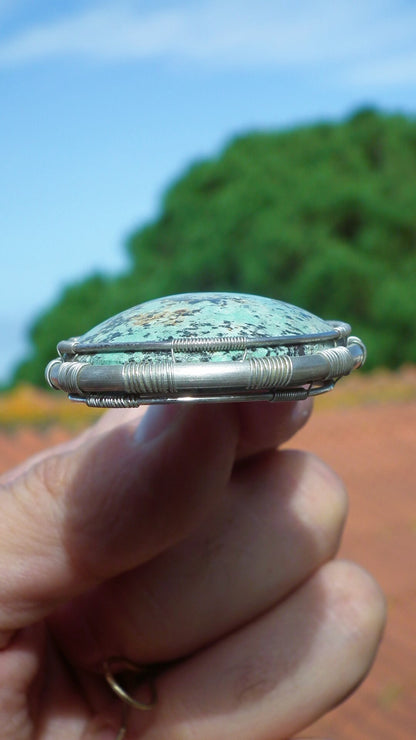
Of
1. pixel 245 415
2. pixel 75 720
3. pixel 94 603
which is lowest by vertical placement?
pixel 75 720

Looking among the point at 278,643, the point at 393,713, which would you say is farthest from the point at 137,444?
the point at 393,713

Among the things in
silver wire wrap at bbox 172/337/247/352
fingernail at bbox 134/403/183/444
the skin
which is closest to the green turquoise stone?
silver wire wrap at bbox 172/337/247/352

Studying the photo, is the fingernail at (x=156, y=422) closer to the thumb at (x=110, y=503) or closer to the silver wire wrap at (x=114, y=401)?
the thumb at (x=110, y=503)

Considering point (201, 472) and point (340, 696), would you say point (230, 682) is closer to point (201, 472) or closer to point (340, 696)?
point (340, 696)

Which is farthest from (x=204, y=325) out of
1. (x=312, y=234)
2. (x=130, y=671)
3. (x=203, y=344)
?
(x=312, y=234)

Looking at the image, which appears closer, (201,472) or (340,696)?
(201,472)
